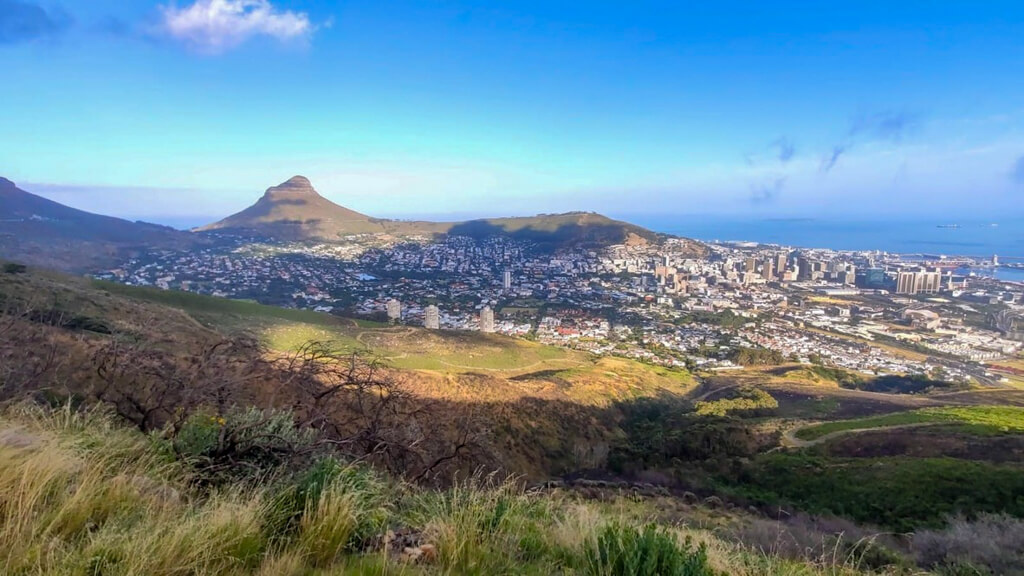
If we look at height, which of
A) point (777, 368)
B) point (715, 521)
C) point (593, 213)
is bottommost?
point (777, 368)

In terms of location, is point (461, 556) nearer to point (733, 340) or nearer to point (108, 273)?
point (733, 340)

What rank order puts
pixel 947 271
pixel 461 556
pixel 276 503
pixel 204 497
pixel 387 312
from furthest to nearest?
pixel 947 271
pixel 387 312
pixel 204 497
pixel 276 503
pixel 461 556

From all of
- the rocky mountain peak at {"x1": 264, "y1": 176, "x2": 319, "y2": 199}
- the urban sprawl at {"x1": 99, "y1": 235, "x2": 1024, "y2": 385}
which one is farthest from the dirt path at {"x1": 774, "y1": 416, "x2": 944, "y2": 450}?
the rocky mountain peak at {"x1": 264, "y1": 176, "x2": 319, "y2": 199}

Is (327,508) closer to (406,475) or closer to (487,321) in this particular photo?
(406,475)

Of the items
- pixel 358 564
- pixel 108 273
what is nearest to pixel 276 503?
pixel 358 564

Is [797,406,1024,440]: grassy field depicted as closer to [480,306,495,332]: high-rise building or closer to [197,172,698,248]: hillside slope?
[480,306,495,332]: high-rise building

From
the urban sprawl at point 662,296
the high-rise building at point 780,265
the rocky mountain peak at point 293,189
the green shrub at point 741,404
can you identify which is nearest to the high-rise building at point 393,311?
the urban sprawl at point 662,296

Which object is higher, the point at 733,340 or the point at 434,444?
the point at 434,444
